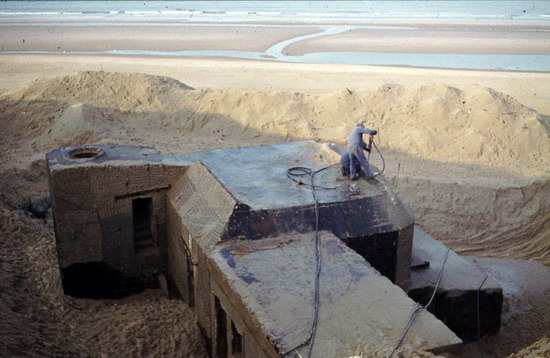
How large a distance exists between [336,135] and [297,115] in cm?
161

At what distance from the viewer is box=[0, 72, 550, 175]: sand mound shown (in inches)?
696

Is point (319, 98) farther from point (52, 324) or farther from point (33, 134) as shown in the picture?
point (52, 324)

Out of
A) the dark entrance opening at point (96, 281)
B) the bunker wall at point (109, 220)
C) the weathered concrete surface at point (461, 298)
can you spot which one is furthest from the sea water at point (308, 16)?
the dark entrance opening at point (96, 281)

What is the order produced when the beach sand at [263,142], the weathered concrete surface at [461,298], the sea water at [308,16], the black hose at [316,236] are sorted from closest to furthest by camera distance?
the black hose at [316,236]
the weathered concrete surface at [461,298]
the beach sand at [263,142]
the sea water at [308,16]

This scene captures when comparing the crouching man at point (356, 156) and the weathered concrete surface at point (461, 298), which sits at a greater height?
the crouching man at point (356, 156)

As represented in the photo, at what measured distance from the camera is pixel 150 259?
418 inches

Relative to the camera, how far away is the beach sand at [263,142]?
9.69m

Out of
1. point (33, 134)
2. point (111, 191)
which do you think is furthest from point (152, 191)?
point (33, 134)

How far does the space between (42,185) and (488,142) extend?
1298 centimetres

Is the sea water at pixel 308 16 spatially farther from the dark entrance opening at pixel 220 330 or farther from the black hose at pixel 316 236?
the dark entrance opening at pixel 220 330

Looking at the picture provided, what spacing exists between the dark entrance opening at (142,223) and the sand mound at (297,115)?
7.39 metres

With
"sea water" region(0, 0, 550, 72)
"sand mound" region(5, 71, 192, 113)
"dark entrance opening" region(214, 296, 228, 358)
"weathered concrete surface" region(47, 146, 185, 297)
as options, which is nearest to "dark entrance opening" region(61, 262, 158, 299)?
"weathered concrete surface" region(47, 146, 185, 297)

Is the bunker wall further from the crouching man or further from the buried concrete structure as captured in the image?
the crouching man

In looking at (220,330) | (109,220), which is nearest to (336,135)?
(109,220)
